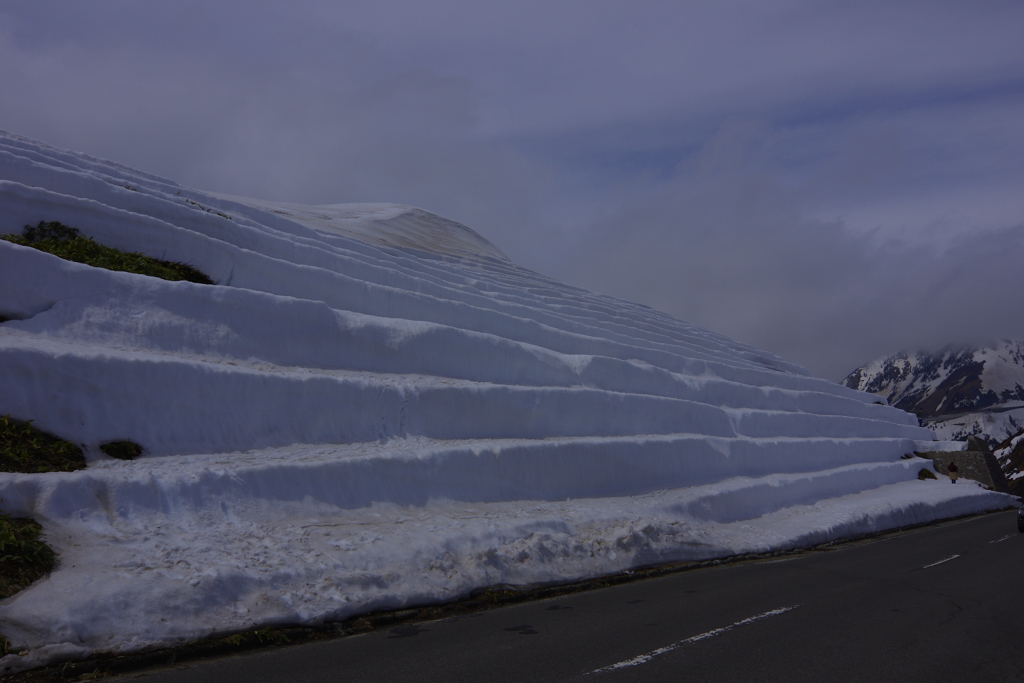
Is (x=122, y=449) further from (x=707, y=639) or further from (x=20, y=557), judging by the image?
(x=707, y=639)

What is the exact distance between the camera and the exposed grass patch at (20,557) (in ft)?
18.7

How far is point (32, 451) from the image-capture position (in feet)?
24.7

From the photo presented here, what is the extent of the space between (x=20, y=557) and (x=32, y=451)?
2070 millimetres

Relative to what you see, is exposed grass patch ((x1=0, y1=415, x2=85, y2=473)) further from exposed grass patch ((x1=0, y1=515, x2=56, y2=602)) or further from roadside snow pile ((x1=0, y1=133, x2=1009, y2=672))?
exposed grass patch ((x1=0, y1=515, x2=56, y2=602))

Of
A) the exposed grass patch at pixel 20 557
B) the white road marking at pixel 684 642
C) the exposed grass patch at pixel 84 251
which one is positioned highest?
the exposed grass patch at pixel 84 251

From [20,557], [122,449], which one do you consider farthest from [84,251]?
[20,557]

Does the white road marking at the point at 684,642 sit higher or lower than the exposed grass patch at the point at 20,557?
higher

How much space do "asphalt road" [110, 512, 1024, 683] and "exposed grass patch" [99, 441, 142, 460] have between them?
3.74 metres

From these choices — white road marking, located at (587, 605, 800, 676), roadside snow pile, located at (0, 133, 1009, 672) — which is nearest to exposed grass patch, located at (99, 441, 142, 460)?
roadside snow pile, located at (0, 133, 1009, 672)

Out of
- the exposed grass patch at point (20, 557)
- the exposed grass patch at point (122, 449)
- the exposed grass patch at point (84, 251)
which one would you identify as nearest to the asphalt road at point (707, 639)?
the exposed grass patch at point (20, 557)

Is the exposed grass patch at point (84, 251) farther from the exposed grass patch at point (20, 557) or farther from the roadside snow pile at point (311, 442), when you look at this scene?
the exposed grass patch at point (20, 557)

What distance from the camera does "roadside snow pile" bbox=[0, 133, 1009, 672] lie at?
22.4ft

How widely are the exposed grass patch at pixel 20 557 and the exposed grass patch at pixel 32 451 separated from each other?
1112mm

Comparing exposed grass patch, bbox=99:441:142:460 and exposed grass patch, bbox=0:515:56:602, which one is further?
exposed grass patch, bbox=99:441:142:460
